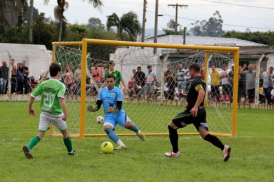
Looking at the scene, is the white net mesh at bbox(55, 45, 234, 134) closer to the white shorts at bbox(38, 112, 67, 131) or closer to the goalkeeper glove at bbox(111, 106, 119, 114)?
the goalkeeper glove at bbox(111, 106, 119, 114)

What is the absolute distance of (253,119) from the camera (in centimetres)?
1603

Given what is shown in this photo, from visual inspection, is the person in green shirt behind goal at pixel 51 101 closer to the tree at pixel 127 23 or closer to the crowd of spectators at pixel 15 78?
the crowd of spectators at pixel 15 78

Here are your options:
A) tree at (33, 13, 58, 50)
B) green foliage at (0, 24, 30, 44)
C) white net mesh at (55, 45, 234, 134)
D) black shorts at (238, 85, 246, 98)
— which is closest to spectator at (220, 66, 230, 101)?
white net mesh at (55, 45, 234, 134)

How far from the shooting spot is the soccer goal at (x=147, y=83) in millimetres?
11328

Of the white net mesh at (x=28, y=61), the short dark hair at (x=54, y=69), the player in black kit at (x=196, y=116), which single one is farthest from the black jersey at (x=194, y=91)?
the white net mesh at (x=28, y=61)

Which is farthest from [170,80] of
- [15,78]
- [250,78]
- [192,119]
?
[192,119]

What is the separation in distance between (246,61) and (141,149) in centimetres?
2542

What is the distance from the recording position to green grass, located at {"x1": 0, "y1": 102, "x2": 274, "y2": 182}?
6512 millimetres

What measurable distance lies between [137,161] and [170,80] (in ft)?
35.6

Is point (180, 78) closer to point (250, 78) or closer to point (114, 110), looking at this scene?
point (250, 78)

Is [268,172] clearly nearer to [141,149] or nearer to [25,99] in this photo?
[141,149]

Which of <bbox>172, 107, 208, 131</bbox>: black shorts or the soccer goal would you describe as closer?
<bbox>172, 107, 208, 131</bbox>: black shorts

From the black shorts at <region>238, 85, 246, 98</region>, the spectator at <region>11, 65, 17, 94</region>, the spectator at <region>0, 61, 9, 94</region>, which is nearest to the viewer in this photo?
the black shorts at <region>238, 85, 246, 98</region>

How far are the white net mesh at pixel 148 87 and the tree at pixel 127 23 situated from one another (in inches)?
1394
